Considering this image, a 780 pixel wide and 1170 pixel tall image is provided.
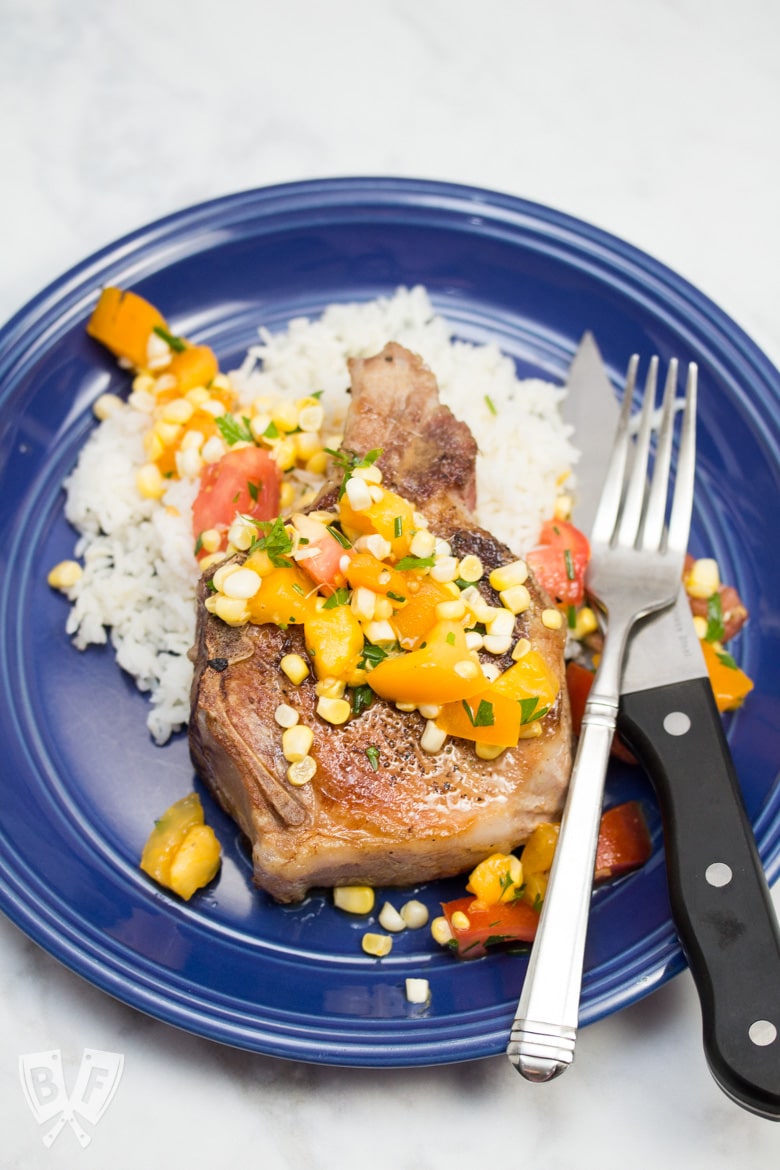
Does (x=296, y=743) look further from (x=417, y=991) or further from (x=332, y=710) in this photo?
(x=417, y=991)

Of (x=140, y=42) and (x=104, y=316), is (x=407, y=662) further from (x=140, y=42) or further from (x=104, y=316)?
(x=140, y=42)

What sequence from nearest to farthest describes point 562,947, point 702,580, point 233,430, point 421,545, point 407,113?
point 562,947, point 421,545, point 702,580, point 233,430, point 407,113

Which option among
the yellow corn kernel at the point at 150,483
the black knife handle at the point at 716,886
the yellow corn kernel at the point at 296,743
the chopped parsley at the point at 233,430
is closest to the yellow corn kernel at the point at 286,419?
the chopped parsley at the point at 233,430

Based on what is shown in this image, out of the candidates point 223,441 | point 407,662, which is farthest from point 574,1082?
point 223,441

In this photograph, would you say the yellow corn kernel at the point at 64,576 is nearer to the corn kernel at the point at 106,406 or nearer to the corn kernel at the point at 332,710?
the corn kernel at the point at 106,406

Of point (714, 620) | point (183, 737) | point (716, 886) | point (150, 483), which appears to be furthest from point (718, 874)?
point (150, 483)
